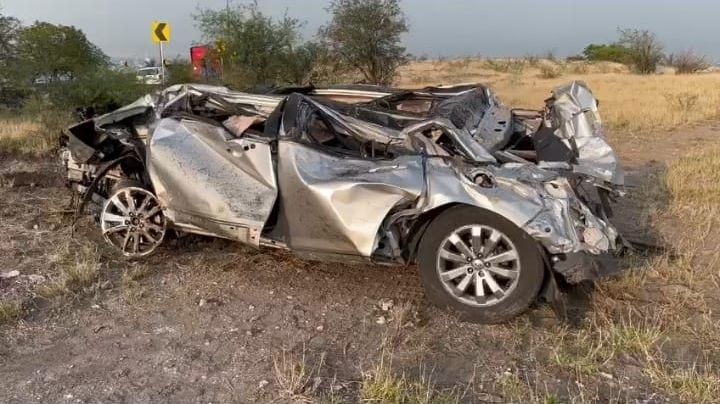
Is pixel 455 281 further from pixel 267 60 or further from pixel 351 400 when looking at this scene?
pixel 267 60

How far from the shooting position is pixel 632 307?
459 cm

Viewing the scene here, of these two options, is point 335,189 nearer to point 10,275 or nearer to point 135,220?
point 135,220

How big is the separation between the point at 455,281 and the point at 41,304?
2.90 m

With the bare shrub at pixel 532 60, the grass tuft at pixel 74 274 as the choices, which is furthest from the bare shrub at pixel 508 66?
the grass tuft at pixel 74 274

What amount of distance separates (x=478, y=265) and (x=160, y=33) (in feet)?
46.3

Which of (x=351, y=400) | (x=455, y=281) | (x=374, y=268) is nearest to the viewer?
(x=351, y=400)

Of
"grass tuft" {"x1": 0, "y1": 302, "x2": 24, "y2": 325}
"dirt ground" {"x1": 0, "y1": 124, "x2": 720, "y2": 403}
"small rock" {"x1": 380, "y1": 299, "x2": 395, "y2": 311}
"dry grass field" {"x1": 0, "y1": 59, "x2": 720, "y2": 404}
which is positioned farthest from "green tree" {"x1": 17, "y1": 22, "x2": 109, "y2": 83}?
"small rock" {"x1": 380, "y1": 299, "x2": 395, "y2": 311}

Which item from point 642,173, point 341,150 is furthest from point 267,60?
point 341,150

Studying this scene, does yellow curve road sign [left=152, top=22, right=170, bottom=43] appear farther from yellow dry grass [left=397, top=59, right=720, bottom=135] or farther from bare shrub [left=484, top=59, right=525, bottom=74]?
bare shrub [left=484, top=59, right=525, bottom=74]

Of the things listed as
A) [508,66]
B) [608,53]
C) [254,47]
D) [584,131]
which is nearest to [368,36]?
[254,47]

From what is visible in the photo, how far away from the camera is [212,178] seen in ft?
16.1

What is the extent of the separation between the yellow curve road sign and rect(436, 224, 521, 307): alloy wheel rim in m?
13.8

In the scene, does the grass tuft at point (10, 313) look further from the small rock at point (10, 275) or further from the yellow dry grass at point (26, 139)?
the yellow dry grass at point (26, 139)

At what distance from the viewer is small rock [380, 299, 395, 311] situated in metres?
4.64
